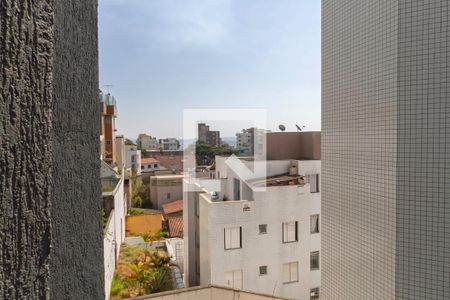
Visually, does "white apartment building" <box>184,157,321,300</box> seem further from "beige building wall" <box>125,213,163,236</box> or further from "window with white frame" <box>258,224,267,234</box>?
"beige building wall" <box>125,213,163,236</box>

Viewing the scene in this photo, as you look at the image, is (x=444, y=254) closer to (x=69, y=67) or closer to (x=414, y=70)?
(x=414, y=70)

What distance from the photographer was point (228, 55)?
17.2ft

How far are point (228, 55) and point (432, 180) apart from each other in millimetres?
3545

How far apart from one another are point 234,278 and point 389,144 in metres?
3.77

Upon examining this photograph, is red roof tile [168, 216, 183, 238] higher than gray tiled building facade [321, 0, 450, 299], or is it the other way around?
gray tiled building facade [321, 0, 450, 299]

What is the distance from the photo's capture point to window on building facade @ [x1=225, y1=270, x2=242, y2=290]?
5.56 meters

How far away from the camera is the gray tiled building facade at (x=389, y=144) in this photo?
2.53 metres

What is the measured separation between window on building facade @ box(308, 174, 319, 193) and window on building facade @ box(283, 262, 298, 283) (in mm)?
1423

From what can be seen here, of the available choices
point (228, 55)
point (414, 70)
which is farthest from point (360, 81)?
point (228, 55)

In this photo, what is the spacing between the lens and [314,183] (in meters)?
6.48

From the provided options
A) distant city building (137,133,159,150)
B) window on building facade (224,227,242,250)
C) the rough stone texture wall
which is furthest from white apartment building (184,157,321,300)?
distant city building (137,133,159,150)

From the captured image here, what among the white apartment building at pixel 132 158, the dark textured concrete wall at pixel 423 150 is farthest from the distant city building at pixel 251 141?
the white apartment building at pixel 132 158

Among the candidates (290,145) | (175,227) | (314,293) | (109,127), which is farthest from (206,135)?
(109,127)

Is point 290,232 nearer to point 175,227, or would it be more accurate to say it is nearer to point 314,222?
point 314,222
